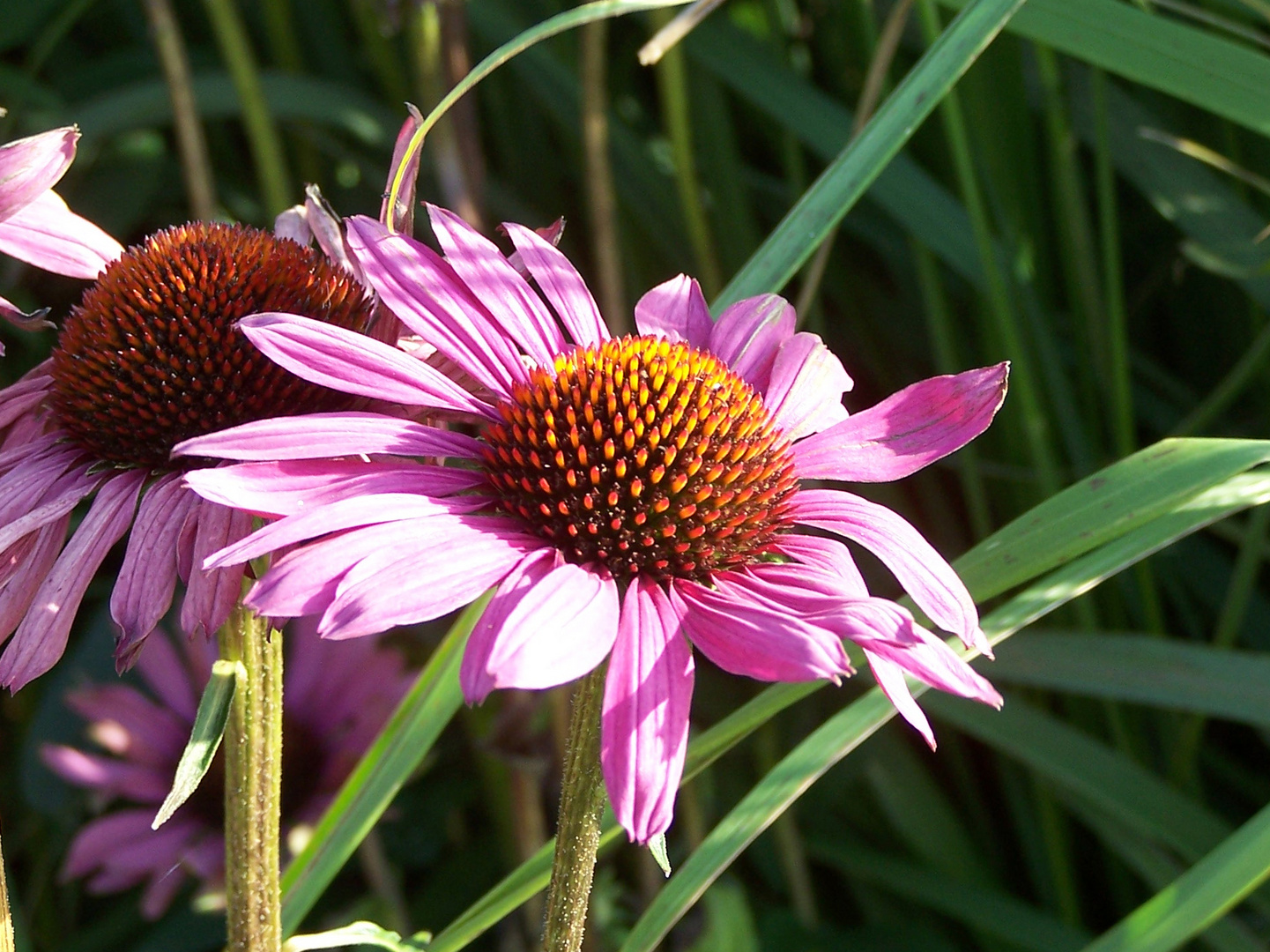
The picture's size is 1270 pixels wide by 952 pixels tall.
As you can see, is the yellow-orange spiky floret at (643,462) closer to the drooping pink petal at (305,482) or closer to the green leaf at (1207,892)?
the drooping pink petal at (305,482)

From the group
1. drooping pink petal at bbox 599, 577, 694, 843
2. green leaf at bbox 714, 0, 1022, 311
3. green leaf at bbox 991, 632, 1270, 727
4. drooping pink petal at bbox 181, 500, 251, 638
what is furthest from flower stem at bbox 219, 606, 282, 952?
green leaf at bbox 991, 632, 1270, 727

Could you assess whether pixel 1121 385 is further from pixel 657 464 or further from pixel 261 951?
pixel 261 951

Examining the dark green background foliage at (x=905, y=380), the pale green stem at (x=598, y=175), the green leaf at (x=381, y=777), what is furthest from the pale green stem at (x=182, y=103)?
the green leaf at (x=381, y=777)

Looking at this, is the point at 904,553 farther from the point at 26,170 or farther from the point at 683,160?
the point at 683,160

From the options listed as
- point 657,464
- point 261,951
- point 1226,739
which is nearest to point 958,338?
point 1226,739

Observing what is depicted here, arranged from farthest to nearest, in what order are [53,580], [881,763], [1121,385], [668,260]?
[668,260] < [881,763] < [1121,385] < [53,580]

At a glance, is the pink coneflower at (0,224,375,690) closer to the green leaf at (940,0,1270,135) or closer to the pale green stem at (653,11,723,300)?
the green leaf at (940,0,1270,135)
